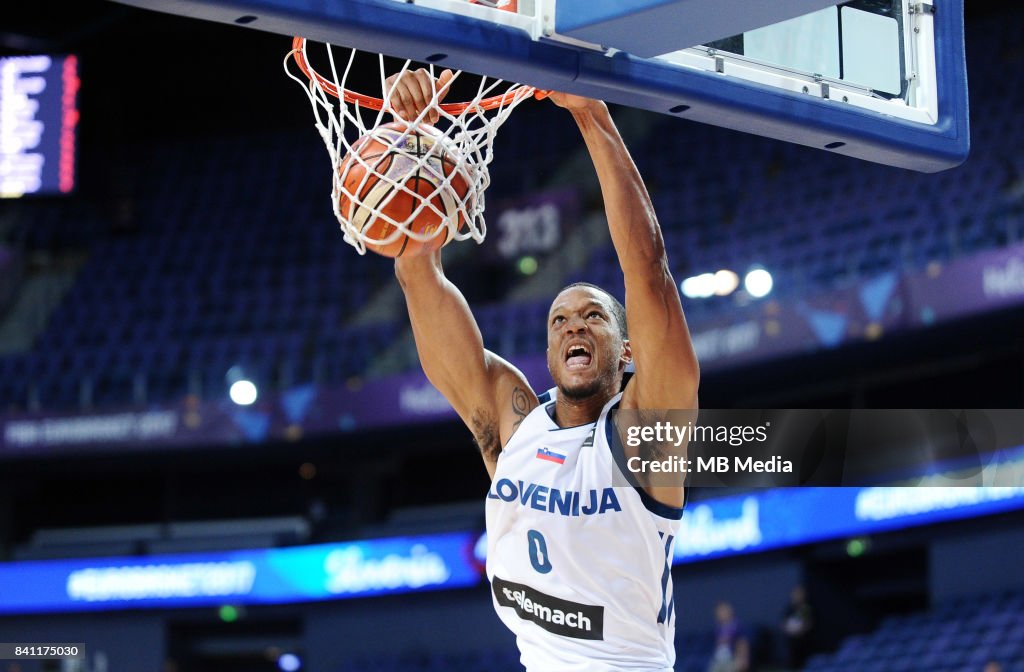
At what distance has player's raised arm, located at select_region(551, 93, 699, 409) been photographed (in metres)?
3.03

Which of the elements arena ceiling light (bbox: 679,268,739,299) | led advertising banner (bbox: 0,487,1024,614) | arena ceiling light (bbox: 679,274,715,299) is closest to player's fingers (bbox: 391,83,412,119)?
led advertising banner (bbox: 0,487,1024,614)

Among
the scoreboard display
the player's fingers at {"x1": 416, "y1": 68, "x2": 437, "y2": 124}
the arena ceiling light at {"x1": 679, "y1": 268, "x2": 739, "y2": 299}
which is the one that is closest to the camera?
the player's fingers at {"x1": 416, "y1": 68, "x2": 437, "y2": 124}

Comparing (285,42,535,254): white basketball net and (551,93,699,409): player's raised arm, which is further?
(285,42,535,254): white basketball net

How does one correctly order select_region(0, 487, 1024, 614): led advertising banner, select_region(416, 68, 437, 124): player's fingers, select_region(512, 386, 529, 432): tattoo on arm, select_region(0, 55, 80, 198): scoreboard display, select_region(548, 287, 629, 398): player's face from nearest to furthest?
select_region(548, 287, 629, 398): player's face
select_region(512, 386, 529, 432): tattoo on arm
select_region(416, 68, 437, 124): player's fingers
select_region(0, 487, 1024, 614): led advertising banner
select_region(0, 55, 80, 198): scoreboard display

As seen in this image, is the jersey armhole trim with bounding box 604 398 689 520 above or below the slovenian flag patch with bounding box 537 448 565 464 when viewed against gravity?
below

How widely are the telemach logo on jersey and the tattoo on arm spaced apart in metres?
0.45

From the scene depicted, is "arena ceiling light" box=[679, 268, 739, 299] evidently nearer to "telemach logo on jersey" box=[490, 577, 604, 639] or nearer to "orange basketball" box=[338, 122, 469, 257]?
"orange basketball" box=[338, 122, 469, 257]

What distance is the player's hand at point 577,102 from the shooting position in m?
3.04

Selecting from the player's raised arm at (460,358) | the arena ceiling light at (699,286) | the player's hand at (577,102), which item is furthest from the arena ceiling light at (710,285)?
the player's hand at (577,102)

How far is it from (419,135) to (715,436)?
1110 mm

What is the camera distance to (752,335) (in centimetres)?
1205

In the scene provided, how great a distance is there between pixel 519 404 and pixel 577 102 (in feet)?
2.80

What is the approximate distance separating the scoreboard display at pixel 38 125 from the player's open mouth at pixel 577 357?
11382 millimetres

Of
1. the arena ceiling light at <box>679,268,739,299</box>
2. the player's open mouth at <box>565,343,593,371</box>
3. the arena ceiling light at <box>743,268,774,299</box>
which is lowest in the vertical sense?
the player's open mouth at <box>565,343,593,371</box>
